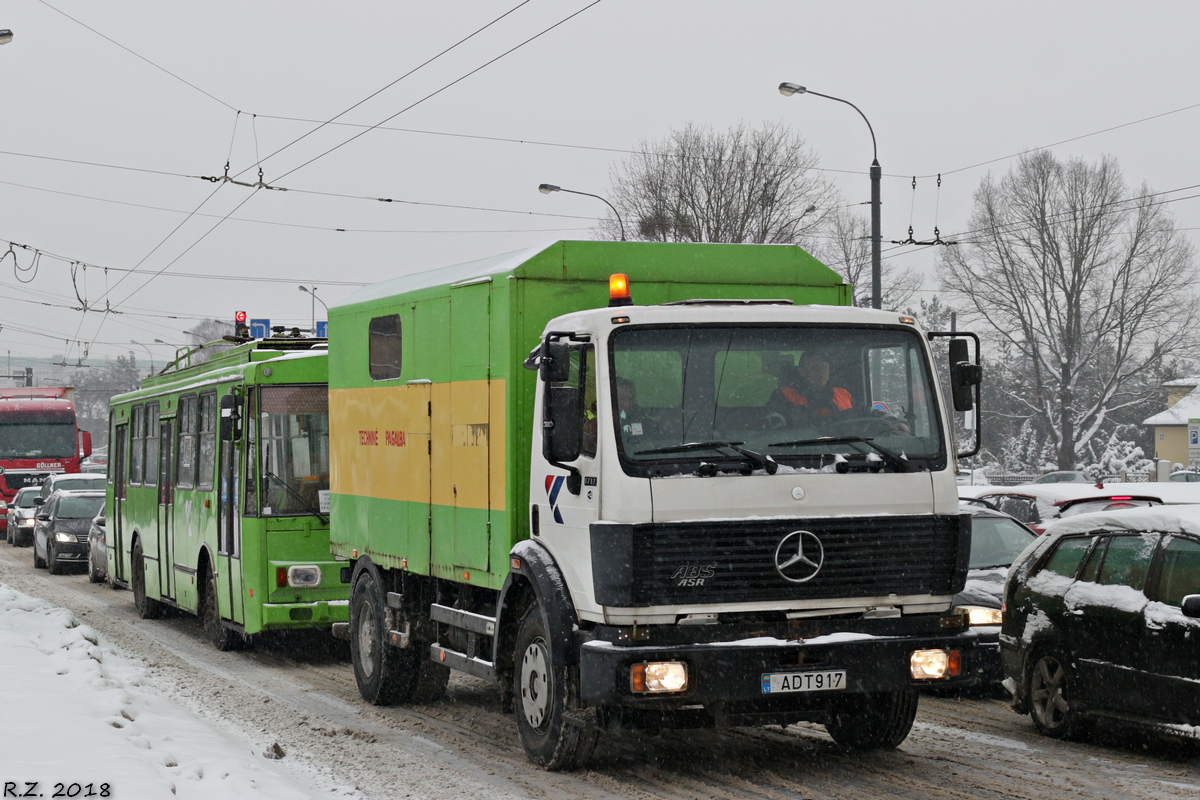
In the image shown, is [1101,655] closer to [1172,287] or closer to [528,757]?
[528,757]

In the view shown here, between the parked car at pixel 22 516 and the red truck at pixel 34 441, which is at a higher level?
the red truck at pixel 34 441

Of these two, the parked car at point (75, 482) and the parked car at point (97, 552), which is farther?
the parked car at point (75, 482)

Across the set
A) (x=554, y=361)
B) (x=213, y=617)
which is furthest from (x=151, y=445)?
(x=554, y=361)

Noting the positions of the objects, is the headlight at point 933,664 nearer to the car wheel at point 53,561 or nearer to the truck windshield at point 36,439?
the car wheel at point 53,561

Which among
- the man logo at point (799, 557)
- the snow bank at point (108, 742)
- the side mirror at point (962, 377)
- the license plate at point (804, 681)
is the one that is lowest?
the snow bank at point (108, 742)

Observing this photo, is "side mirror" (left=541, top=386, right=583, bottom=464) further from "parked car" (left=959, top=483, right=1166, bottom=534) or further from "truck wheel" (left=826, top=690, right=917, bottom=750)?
"parked car" (left=959, top=483, right=1166, bottom=534)

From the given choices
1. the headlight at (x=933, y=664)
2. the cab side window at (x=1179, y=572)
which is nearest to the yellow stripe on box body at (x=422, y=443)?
the headlight at (x=933, y=664)

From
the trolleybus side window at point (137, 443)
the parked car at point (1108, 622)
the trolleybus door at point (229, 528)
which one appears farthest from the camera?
the trolleybus side window at point (137, 443)

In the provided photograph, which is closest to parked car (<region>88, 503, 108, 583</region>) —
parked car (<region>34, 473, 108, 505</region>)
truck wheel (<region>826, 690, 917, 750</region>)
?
parked car (<region>34, 473, 108, 505</region>)

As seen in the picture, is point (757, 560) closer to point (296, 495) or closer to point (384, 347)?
point (384, 347)

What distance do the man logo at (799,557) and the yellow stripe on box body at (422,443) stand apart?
193 centimetres

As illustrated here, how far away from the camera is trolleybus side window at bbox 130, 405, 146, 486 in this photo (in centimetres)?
1864

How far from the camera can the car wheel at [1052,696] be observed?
886 centimetres

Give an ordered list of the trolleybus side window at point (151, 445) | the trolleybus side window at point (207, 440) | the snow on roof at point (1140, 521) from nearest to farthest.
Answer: the snow on roof at point (1140, 521), the trolleybus side window at point (207, 440), the trolleybus side window at point (151, 445)
